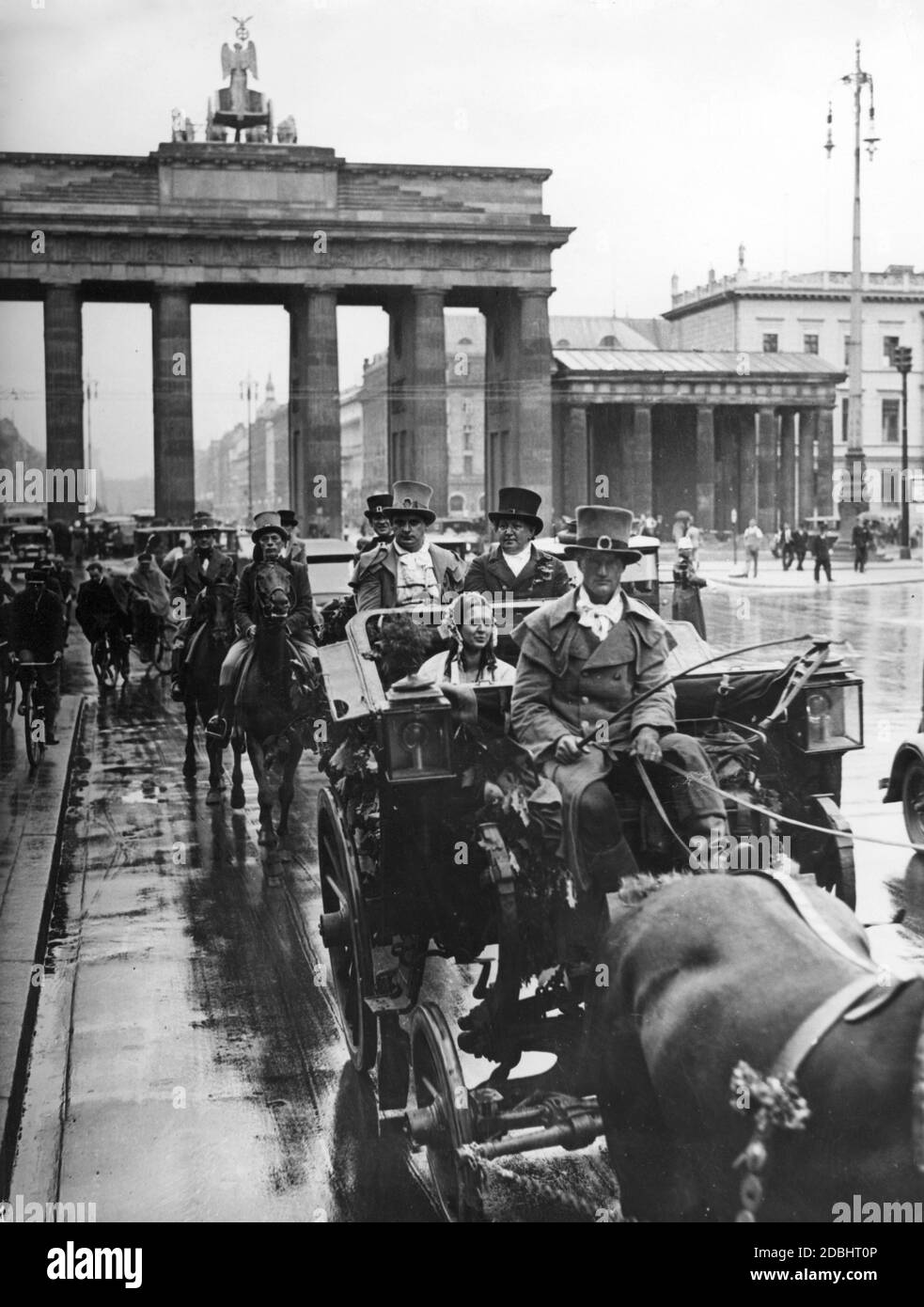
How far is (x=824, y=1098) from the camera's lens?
3211mm

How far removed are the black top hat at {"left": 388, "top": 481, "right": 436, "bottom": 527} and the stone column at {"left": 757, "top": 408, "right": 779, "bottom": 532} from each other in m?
13.0

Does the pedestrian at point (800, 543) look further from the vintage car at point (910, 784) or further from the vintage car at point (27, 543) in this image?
the vintage car at point (910, 784)

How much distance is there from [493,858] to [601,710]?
24.6 inches

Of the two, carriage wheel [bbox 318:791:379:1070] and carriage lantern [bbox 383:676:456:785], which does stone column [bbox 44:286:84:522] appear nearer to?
carriage wheel [bbox 318:791:379:1070]

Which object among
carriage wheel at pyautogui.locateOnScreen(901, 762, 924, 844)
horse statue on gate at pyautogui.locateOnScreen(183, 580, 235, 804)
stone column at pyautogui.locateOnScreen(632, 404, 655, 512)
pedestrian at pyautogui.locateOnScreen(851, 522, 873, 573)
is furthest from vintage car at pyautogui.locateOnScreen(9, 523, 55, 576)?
pedestrian at pyautogui.locateOnScreen(851, 522, 873, 573)

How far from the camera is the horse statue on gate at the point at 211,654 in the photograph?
42.1 feet

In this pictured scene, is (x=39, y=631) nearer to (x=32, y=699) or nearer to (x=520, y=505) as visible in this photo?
(x=32, y=699)

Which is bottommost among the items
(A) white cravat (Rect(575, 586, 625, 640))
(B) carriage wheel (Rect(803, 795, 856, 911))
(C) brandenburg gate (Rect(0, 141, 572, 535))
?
(B) carriage wheel (Rect(803, 795, 856, 911))

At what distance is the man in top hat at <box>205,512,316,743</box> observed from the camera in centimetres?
1041

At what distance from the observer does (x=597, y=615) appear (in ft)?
15.8

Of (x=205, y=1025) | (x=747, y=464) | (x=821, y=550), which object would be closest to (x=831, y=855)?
(x=205, y=1025)

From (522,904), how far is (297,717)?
6104mm
